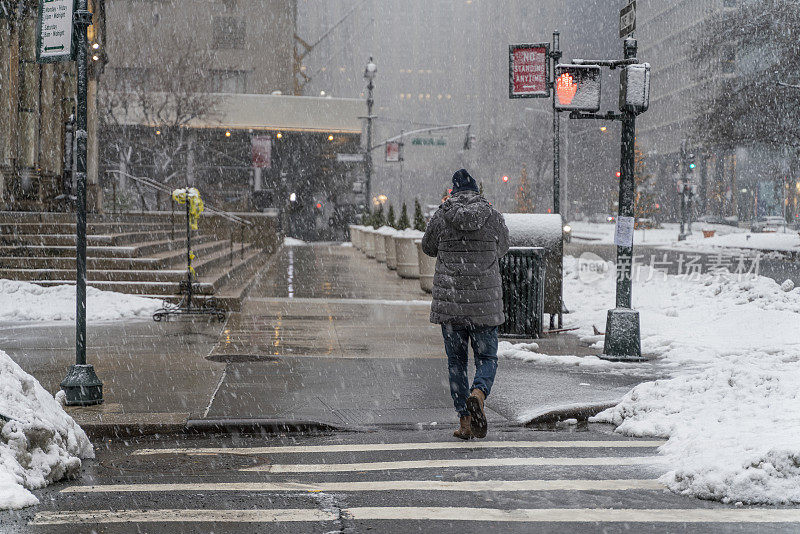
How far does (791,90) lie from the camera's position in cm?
3822

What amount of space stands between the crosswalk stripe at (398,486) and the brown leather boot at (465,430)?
1295mm

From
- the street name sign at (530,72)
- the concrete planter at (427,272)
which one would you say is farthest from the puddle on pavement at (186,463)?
the concrete planter at (427,272)

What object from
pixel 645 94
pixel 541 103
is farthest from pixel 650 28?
pixel 645 94

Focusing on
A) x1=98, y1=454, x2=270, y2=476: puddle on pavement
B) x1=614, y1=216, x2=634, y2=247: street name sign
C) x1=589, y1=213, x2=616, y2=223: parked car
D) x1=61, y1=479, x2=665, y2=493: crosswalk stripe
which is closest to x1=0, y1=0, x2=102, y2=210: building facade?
x1=614, y1=216, x2=634, y2=247: street name sign

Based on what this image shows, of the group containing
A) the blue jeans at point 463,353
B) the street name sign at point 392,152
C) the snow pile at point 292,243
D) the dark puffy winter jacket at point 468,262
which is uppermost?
the street name sign at point 392,152

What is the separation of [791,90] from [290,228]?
38440mm

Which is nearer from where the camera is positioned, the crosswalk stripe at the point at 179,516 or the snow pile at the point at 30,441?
the crosswalk stripe at the point at 179,516

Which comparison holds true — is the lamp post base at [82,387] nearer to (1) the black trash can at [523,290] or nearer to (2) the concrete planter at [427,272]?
(1) the black trash can at [523,290]

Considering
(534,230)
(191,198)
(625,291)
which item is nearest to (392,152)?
(191,198)

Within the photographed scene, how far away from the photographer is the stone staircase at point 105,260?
52.8ft

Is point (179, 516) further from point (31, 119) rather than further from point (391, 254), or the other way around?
point (391, 254)

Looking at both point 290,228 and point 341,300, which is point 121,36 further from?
point 341,300

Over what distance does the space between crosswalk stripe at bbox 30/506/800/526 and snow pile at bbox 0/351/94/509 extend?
432 millimetres

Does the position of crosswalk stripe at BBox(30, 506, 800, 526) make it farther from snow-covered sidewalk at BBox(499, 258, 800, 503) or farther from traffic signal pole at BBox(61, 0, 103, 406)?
traffic signal pole at BBox(61, 0, 103, 406)
